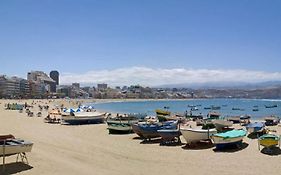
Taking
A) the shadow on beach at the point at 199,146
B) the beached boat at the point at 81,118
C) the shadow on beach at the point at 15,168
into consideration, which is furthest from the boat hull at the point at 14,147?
the beached boat at the point at 81,118

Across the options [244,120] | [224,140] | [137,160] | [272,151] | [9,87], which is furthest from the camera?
[9,87]

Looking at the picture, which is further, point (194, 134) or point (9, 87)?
point (9, 87)

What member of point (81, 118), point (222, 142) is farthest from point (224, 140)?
point (81, 118)

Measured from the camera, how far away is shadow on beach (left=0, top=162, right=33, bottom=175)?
46.5ft

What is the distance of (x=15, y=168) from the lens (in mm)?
14734

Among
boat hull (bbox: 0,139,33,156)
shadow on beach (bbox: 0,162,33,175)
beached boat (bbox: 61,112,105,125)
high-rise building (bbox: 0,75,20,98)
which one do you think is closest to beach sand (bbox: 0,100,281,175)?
shadow on beach (bbox: 0,162,33,175)

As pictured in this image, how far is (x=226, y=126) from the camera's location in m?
27.3

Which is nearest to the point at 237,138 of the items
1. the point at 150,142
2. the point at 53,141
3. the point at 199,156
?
the point at 199,156

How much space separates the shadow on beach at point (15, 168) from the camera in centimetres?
1417

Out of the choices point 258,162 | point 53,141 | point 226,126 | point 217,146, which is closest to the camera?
point 258,162

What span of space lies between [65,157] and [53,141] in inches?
234

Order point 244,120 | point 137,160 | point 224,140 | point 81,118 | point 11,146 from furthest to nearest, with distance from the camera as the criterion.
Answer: point 244,120 < point 81,118 < point 224,140 < point 137,160 < point 11,146

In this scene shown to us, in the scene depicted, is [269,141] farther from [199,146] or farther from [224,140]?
[199,146]

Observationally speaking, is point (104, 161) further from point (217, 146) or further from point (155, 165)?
point (217, 146)
